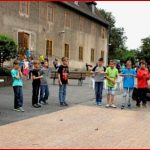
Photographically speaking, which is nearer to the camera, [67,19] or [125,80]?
[125,80]

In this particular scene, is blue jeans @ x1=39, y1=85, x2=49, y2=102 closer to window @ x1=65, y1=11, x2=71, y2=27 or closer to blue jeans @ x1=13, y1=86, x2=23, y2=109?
blue jeans @ x1=13, y1=86, x2=23, y2=109

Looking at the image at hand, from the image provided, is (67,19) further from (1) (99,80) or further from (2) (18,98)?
(2) (18,98)

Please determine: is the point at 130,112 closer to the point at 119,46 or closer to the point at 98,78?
the point at 98,78

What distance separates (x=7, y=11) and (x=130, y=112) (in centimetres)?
2049

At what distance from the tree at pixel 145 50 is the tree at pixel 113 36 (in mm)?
12772

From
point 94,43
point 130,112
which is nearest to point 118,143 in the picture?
point 130,112

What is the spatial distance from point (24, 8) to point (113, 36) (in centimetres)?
5782

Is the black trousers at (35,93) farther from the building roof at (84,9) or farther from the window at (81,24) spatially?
the window at (81,24)

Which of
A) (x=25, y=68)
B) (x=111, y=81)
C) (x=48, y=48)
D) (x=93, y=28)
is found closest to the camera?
(x=111, y=81)

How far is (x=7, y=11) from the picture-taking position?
1300 inches

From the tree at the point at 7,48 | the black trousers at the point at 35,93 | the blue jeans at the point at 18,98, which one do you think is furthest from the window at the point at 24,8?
the blue jeans at the point at 18,98

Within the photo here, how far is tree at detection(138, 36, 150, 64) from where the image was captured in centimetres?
7044

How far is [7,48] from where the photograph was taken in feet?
74.7

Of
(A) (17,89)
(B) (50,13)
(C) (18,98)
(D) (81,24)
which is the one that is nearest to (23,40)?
(B) (50,13)
